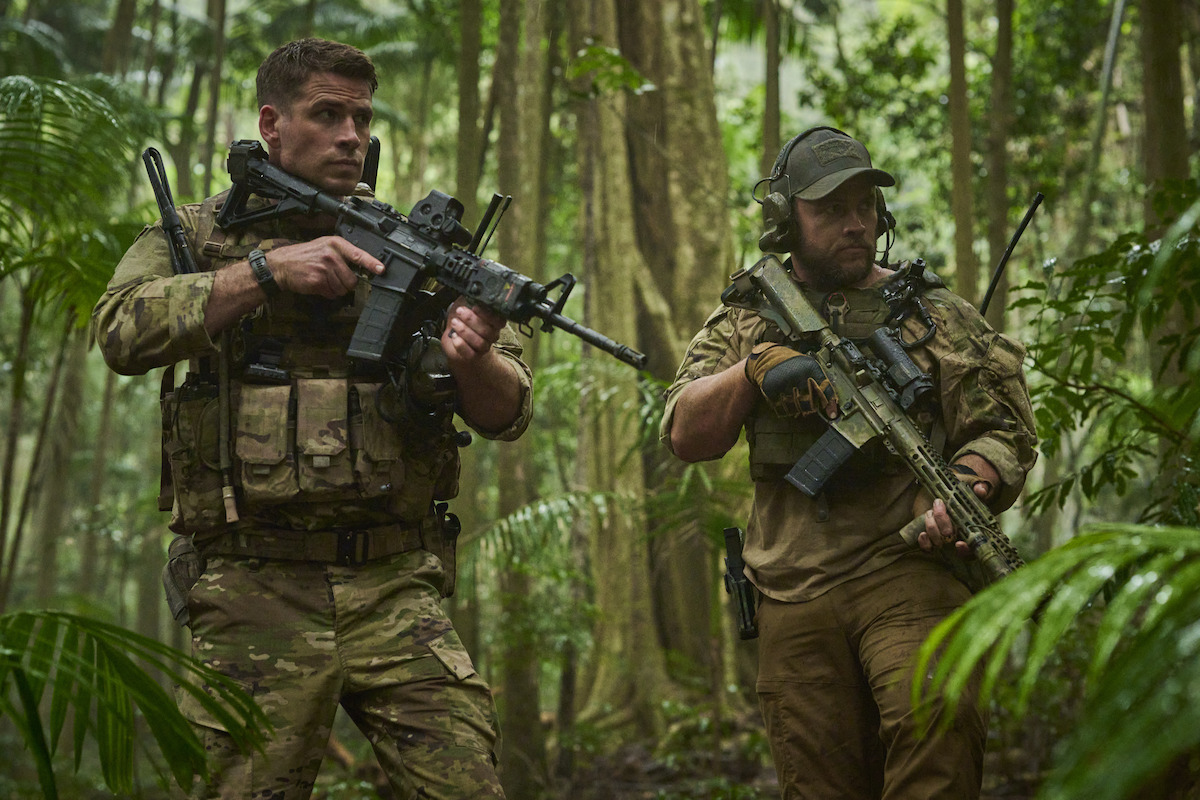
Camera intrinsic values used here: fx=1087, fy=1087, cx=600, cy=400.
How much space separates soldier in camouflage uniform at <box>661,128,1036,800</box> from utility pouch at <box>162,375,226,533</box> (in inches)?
49.9

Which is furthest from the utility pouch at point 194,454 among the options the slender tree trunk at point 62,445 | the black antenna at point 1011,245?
the slender tree trunk at point 62,445

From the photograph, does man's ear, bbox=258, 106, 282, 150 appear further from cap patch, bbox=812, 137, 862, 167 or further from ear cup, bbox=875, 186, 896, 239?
ear cup, bbox=875, 186, 896, 239

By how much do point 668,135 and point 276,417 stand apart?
5753 millimetres

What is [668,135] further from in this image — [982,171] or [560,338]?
[560,338]

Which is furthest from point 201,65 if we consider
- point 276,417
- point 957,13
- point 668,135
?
point 276,417

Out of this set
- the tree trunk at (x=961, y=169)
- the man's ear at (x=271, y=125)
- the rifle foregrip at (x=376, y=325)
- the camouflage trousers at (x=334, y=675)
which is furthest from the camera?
the tree trunk at (x=961, y=169)

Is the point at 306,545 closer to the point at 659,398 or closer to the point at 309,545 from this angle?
the point at 309,545

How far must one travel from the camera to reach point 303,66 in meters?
2.89

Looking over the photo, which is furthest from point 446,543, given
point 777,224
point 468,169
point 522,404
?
point 468,169

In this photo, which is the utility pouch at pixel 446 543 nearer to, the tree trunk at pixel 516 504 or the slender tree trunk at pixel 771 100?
the tree trunk at pixel 516 504

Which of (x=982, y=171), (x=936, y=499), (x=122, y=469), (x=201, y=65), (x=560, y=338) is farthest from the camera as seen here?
(x=122, y=469)

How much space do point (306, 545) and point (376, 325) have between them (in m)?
0.58

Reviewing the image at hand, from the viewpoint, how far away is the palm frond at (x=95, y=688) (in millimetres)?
1514

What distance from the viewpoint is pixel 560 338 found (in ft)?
61.0
